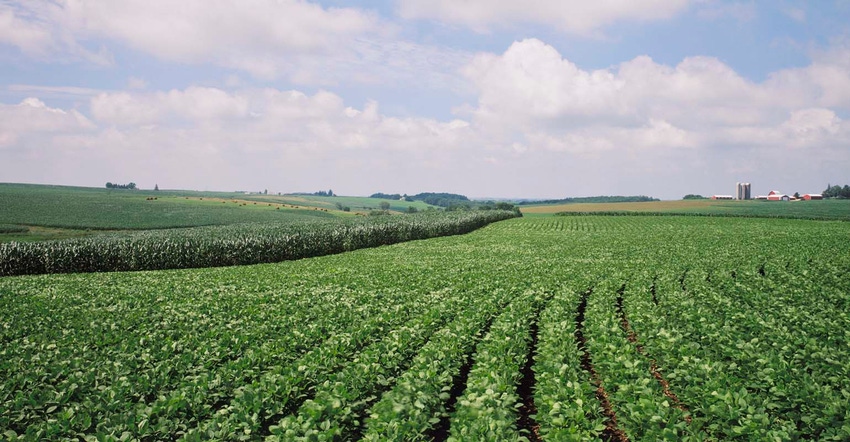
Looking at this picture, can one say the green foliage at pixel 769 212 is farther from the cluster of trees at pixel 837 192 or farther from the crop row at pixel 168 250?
the crop row at pixel 168 250

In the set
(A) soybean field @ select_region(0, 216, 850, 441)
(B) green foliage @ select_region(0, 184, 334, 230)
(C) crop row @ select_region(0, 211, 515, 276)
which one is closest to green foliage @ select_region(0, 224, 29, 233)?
(B) green foliage @ select_region(0, 184, 334, 230)

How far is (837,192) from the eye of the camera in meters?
132

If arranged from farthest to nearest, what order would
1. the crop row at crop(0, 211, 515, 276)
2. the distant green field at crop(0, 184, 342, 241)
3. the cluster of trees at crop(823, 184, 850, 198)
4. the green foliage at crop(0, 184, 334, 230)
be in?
the cluster of trees at crop(823, 184, 850, 198)
the green foliage at crop(0, 184, 334, 230)
the distant green field at crop(0, 184, 342, 241)
the crop row at crop(0, 211, 515, 276)

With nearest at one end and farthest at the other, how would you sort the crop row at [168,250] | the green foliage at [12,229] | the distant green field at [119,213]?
the crop row at [168,250]
the green foliage at [12,229]
the distant green field at [119,213]

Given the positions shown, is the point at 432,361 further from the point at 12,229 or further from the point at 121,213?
the point at 121,213

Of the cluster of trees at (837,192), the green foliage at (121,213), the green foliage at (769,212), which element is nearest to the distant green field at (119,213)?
the green foliage at (121,213)

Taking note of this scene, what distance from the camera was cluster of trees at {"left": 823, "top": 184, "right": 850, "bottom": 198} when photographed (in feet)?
412

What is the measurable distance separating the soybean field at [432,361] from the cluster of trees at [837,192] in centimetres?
14230

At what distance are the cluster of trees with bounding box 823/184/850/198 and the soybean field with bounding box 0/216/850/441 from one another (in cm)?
14230

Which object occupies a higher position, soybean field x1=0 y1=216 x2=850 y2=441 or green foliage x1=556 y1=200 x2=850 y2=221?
green foliage x1=556 y1=200 x2=850 y2=221

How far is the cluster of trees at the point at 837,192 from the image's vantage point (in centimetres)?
12569

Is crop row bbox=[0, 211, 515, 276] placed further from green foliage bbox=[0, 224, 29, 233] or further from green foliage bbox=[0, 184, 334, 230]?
green foliage bbox=[0, 184, 334, 230]

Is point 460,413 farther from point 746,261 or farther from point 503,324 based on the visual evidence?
point 746,261

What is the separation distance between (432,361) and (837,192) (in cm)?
16828
